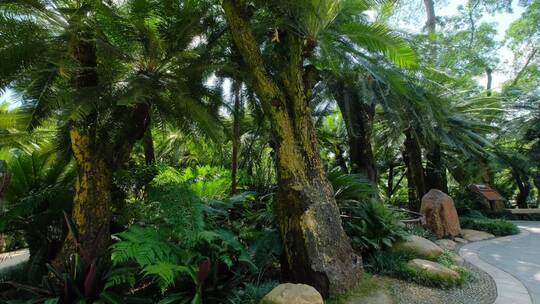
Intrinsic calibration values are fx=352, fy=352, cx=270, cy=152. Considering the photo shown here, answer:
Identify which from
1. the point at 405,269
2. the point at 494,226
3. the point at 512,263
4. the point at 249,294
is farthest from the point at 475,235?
the point at 249,294

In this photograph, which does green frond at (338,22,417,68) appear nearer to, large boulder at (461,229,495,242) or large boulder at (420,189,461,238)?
large boulder at (420,189,461,238)

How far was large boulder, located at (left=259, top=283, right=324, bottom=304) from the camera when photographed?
2.90m

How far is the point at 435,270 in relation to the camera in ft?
13.5

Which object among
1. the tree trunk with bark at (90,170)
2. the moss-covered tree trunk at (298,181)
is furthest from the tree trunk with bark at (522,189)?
the tree trunk with bark at (90,170)

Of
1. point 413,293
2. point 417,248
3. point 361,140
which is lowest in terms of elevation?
point 413,293

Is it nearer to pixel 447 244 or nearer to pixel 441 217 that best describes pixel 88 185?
pixel 447 244

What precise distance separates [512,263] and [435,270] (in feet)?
6.98

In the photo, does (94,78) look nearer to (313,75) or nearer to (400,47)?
(313,75)

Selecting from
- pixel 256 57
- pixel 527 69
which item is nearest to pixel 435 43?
pixel 256 57

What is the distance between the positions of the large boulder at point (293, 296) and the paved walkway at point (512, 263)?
80.5 inches

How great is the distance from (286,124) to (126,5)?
2315 mm

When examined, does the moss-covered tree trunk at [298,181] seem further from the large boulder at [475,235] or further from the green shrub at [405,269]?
the large boulder at [475,235]

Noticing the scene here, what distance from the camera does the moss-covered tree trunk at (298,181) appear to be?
366 centimetres

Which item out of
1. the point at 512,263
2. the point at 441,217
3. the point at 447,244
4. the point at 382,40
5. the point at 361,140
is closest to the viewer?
the point at 382,40
